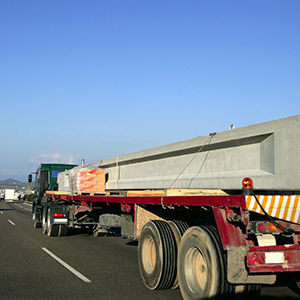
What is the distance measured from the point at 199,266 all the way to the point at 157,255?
116 cm

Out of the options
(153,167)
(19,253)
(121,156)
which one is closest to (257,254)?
(153,167)

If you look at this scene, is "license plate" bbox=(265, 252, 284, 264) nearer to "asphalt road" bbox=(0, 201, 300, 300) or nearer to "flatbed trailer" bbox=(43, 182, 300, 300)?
"flatbed trailer" bbox=(43, 182, 300, 300)

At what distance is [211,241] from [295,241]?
3.41ft

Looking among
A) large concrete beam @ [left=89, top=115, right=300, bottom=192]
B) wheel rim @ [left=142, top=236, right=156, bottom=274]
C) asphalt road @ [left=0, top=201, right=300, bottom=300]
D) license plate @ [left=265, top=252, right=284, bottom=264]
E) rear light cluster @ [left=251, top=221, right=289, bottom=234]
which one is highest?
large concrete beam @ [left=89, top=115, right=300, bottom=192]

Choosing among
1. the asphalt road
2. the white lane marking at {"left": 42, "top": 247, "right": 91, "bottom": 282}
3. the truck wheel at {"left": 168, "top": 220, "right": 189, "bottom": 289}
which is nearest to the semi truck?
the truck wheel at {"left": 168, "top": 220, "right": 189, "bottom": 289}

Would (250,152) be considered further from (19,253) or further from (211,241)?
(19,253)

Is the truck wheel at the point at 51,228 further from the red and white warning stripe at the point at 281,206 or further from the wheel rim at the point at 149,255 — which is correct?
the red and white warning stripe at the point at 281,206

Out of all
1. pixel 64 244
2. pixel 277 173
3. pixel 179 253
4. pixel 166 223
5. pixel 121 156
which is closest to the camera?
pixel 277 173

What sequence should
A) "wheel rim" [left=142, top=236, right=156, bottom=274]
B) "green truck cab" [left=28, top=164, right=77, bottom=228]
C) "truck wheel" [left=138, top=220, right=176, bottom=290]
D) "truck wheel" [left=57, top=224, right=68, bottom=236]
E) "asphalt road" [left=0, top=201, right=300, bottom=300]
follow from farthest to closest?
"green truck cab" [left=28, top=164, right=77, bottom=228], "truck wheel" [left=57, top=224, right=68, bottom=236], "wheel rim" [left=142, top=236, right=156, bottom=274], "asphalt road" [left=0, top=201, right=300, bottom=300], "truck wheel" [left=138, top=220, right=176, bottom=290]

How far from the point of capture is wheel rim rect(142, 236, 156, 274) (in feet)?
24.9

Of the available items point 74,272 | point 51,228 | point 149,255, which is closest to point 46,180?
point 51,228

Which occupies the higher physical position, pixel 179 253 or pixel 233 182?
pixel 233 182

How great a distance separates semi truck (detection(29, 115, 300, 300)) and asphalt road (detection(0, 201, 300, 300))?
545mm

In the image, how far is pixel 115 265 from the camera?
9.91 m
